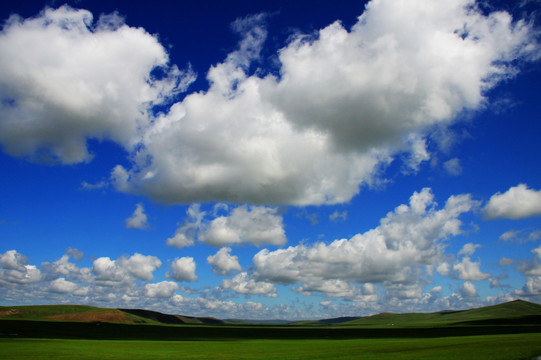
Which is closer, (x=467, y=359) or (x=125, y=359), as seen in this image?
(x=467, y=359)

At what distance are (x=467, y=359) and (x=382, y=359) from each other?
33.2 ft

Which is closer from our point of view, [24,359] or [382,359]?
[382,359]

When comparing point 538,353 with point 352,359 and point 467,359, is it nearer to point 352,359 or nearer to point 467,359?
point 467,359

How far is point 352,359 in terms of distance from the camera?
50.0 metres

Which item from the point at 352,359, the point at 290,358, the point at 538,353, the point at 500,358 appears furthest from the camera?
the point at 290,358

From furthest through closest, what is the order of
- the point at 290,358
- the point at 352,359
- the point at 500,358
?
the point at 290,358 → the point at 352,359 → the point at 500,358

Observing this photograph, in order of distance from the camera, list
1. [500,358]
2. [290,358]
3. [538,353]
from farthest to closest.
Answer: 1. [290,358]
2. [538,353]
3. [500,358]

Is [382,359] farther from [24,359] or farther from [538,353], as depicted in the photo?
[24,359]

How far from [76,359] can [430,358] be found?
1969 inches

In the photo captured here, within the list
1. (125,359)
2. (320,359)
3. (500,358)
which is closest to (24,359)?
(125,359)

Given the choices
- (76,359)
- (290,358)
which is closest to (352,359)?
(290,358)

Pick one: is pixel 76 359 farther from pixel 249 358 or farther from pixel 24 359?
pixel 249 358

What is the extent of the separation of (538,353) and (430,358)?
518 inches

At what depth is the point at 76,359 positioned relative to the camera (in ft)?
181
